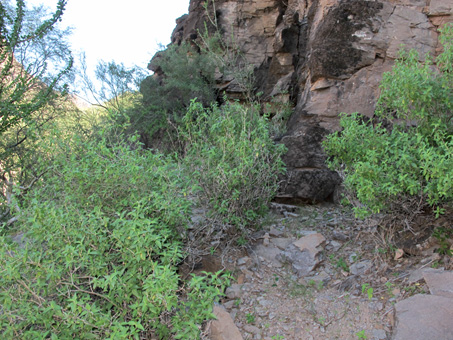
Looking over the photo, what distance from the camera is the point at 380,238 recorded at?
4082 mm

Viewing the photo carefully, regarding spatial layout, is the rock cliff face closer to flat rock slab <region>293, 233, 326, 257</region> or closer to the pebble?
flat rock slab <region>293, 233, 326, 257</region>

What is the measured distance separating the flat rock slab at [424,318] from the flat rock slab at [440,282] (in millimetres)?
104

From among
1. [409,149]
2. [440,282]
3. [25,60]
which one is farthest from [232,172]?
[25,60]

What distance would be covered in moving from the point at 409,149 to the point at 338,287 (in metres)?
1.56

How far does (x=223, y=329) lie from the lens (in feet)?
10.4

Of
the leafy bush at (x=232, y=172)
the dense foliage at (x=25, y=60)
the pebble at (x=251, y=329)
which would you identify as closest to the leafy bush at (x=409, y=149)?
the leafy bush at (x=232, y=172)

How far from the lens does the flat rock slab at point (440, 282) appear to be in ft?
10.2

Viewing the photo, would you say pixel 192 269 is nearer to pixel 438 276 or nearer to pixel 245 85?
pixel 438 276

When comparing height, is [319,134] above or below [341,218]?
above

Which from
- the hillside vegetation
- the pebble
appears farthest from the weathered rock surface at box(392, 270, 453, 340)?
the pebble

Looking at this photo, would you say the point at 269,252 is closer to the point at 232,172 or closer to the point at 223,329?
the point at 232,172

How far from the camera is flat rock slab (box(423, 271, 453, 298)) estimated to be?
3098mm

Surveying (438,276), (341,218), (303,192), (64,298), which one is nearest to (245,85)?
(303,192)

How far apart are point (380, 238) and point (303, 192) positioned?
2.00 m
